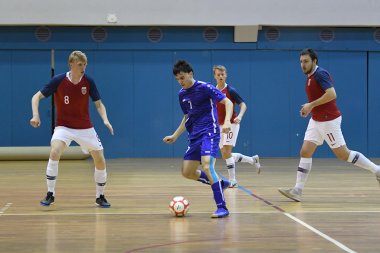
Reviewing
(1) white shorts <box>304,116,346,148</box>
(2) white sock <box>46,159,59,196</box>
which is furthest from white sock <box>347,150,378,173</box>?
(2) white sock <box>46,159,59,196</box>

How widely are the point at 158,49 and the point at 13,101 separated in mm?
4479

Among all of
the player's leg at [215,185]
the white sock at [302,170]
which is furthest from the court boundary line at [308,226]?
the player's leg at [215,185]

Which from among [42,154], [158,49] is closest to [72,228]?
[42,154]

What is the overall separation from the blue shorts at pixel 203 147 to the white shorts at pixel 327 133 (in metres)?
1.68

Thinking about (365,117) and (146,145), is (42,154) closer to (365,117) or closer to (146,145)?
(146,145)

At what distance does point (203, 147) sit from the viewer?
7363 mm

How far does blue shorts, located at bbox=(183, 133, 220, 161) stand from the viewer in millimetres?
7342

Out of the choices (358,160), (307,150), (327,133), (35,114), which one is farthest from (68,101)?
(358,160)

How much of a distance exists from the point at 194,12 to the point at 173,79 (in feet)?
6.86

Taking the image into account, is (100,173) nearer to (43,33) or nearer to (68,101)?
(68,101)

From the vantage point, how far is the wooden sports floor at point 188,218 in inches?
222

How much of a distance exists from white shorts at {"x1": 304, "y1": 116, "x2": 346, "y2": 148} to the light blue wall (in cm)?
1056

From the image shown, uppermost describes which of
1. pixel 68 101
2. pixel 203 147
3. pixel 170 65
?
pixel 170 65

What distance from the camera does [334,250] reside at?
17.4 ft
